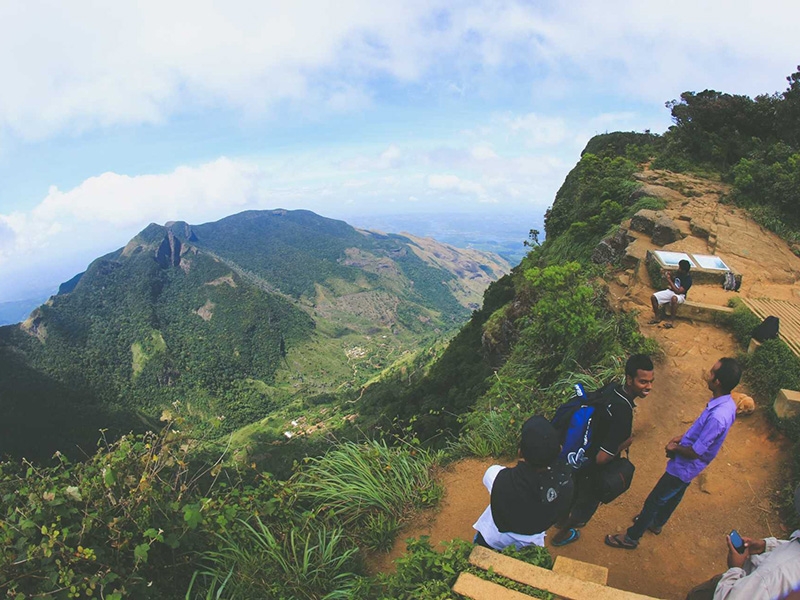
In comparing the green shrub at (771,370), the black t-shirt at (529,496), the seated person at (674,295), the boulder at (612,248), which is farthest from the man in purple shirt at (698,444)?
the boulder at (612,248)

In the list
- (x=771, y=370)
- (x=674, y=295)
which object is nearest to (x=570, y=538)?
(x=771, y=370)

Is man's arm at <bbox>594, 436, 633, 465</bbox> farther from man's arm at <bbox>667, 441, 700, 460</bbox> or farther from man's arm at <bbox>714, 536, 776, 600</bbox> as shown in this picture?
man's arm at <bbox>714, 536, 776, 600</bbox>

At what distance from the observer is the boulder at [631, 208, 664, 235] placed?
38.7ft

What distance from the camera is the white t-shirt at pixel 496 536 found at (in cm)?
310

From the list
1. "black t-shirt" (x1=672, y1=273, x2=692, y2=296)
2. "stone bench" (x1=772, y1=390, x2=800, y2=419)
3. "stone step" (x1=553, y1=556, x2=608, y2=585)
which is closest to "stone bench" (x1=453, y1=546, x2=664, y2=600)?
"stone step" (x1=553, y1=556, x2=608, y2=585)

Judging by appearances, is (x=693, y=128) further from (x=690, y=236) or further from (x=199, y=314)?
(x=199, y=314)

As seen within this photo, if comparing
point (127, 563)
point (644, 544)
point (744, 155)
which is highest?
point (744, 155)

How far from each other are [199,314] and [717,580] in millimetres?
134435

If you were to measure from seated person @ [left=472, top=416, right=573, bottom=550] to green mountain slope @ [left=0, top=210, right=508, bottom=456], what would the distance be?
61.5 metres

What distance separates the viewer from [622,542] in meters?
4.05

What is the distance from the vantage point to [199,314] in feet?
402

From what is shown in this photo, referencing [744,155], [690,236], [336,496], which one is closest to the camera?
[336,496]

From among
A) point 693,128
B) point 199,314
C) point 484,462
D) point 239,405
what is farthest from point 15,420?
point 693,128

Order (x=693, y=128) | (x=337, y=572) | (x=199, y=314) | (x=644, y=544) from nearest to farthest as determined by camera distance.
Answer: (x=337, y=572), (x=644, y=544), (x=693, y=128), (x=199, y=314)
